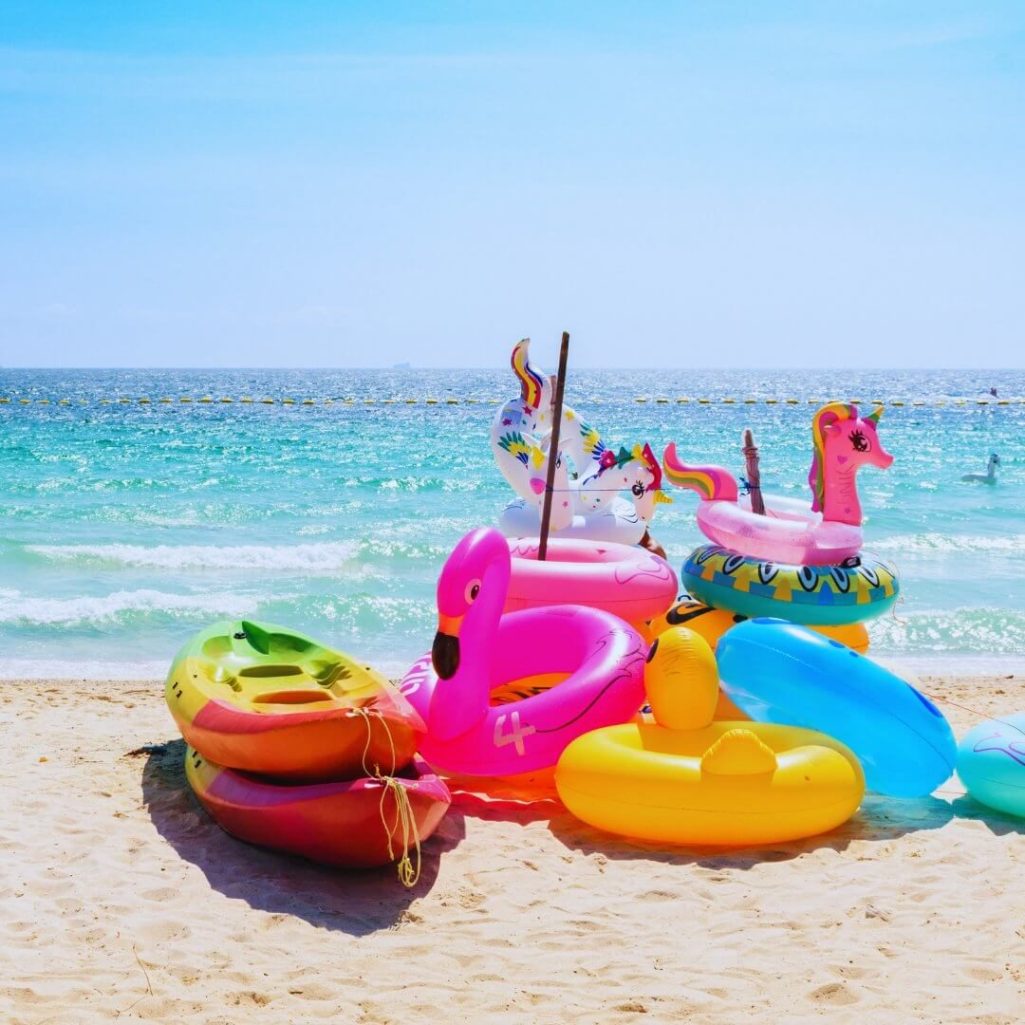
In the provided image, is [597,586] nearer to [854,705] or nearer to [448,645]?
[448,645]

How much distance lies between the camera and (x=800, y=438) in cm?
3061

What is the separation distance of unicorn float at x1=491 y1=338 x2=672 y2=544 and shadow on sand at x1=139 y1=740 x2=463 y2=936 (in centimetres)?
364

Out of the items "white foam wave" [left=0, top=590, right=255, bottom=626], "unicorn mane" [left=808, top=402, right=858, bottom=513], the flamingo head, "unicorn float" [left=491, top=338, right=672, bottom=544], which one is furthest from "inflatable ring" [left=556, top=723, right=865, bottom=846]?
"white foam wave" [left=0, top=590, right=255, bottom=626]

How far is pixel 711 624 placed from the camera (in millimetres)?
6777

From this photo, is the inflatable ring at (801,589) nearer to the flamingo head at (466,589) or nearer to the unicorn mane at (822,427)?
the unicorn mane at (822,427)

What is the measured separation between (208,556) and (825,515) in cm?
818

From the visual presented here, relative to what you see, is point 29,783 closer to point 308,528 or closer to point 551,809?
point 551,809

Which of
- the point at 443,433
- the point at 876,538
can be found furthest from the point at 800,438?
the point at 876,538

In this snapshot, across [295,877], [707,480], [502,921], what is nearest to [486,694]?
[295,877]

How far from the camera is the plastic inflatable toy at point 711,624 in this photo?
6758 millimetres

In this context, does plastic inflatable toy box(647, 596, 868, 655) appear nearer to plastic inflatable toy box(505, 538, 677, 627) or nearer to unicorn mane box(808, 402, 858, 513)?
plastic inflatable toy box(505, 538, 677, 627)

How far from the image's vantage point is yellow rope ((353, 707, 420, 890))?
4363mm

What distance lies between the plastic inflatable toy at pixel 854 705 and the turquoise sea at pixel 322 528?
394 centimetres

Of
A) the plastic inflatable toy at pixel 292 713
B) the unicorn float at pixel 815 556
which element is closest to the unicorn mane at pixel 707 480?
the unicorn float at pixel 815 556
